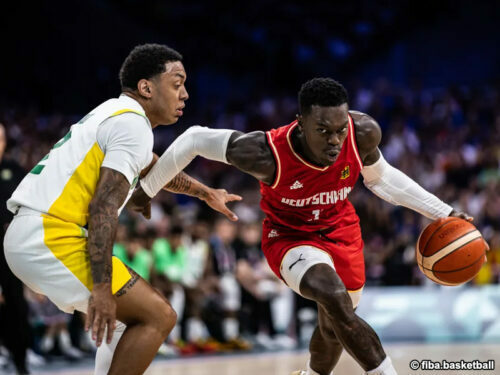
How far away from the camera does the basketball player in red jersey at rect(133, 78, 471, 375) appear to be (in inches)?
158

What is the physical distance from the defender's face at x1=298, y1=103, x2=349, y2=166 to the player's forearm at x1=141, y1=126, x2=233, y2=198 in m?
0.57

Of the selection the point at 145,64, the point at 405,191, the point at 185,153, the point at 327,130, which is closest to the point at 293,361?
the point at 405,191

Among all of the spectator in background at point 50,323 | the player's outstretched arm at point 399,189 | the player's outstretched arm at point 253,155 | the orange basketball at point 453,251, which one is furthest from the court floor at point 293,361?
the player's outstretched arm at point 253,155

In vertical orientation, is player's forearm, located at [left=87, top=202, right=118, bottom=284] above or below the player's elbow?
below

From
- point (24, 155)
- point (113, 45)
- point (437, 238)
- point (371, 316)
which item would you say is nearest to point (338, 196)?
point (437, 238)

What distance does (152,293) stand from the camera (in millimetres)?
A: 3389

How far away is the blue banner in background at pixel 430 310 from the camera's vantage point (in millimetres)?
9562

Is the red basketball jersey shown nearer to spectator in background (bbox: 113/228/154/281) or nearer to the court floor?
the court floor

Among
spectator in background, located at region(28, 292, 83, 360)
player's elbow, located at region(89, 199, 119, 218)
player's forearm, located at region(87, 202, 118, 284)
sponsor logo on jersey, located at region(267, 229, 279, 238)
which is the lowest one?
spectator in background, located at region(28, 292, 83, 360)

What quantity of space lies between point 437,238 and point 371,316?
207 inches

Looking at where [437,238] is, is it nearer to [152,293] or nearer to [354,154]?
[354,154]

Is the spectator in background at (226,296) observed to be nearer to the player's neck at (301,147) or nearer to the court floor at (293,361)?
the court floor at (293,361)

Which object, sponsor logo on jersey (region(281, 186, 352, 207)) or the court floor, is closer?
sponsor logo on jersey (region(281, 186, 352, 207))

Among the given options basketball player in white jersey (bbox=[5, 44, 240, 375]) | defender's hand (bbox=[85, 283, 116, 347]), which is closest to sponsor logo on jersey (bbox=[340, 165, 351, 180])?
basketball player in white jersey (bbox=[5, 44, 240, 375])
